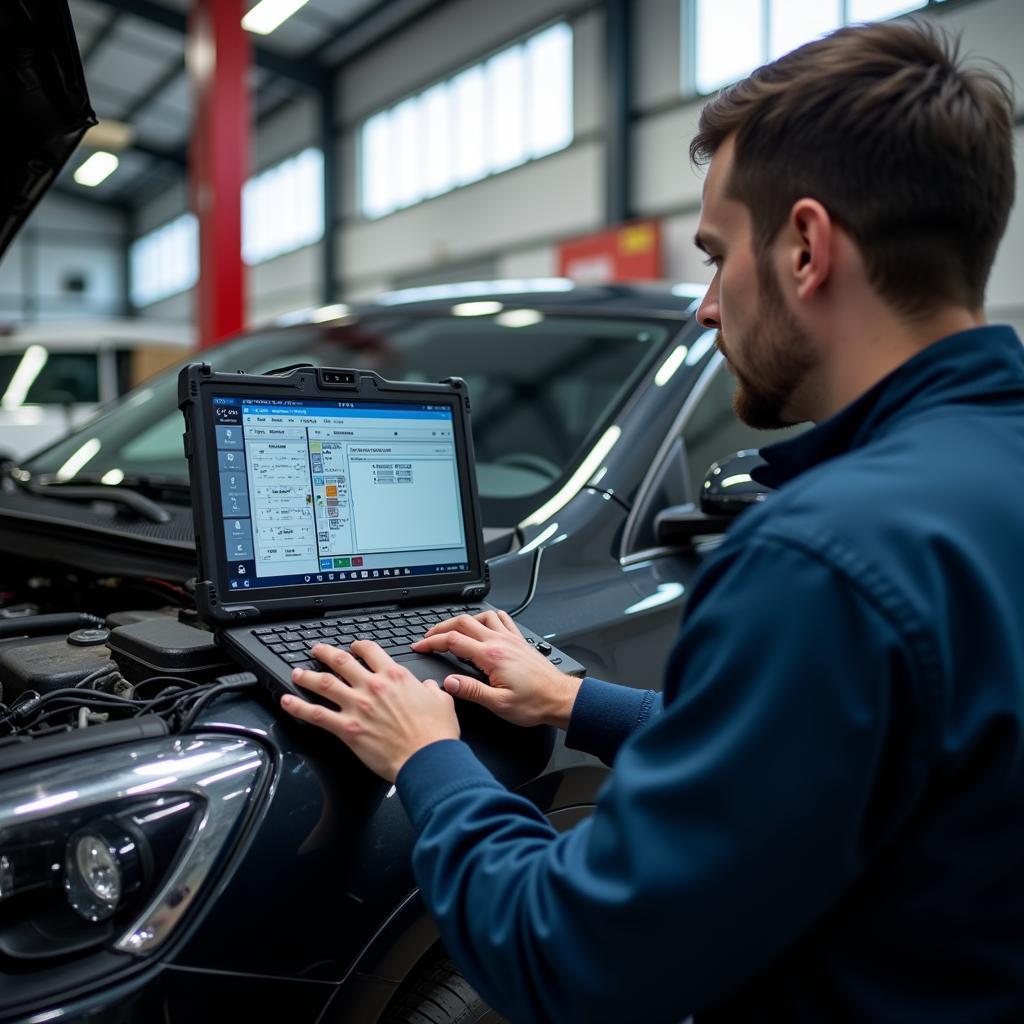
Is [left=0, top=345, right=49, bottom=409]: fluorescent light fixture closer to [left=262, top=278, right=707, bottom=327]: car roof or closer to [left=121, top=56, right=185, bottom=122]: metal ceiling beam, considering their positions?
[left=262, top=278, right=707, bottom=327]: car roof

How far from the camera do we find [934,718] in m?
0.69

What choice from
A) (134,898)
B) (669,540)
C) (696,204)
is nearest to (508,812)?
(134,898)

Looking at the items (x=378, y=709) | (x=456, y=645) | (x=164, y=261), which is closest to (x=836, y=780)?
(x=378, y=709)

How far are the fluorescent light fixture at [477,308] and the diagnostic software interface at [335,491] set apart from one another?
3.18 feet

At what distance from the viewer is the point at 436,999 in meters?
1.21

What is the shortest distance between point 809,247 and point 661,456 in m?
1.01

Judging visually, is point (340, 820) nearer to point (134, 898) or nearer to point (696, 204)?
point (134, 898)

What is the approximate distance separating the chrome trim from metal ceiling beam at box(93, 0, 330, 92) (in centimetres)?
1375

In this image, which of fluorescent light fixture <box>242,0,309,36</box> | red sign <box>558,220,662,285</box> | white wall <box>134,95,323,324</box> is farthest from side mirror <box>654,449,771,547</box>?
white wall <box>134,95,323,324</box>

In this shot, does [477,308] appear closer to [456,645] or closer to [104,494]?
[104,494]

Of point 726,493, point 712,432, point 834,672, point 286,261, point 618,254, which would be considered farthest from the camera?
point 286,261

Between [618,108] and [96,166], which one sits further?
[96,166]

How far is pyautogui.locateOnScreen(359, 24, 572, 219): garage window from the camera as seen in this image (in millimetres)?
11047

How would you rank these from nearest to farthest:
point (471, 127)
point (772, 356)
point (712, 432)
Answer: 1. point (772, 356)
2. point (712, 432)
3. point (471, 127)
